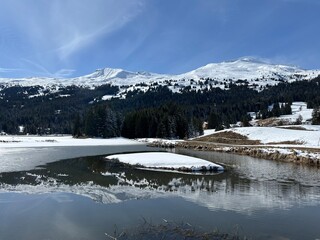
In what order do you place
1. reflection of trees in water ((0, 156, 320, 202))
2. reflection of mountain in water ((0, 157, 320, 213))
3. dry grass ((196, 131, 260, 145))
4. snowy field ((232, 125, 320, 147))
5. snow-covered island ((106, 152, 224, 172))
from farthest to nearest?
dry grass ((196, 131, 260, 145))
snowy field ((232, 125, 320, 147))
snow-covered island ((106, 152, 224, 172))
reflection of trees in water ((0, 156, 320, 202))
reflection of mountain in water ((0, 157, 320, 213))

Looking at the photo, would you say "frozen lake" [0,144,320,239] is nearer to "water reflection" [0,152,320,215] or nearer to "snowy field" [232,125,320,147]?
"water reflection" [0,152,320,215]

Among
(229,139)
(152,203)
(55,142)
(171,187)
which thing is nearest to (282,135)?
(229,139)

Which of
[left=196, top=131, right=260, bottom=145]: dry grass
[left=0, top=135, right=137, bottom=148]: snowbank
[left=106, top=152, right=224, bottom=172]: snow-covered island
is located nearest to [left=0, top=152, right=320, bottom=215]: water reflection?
[left=106, top=152, right=224, bottom=172]: snow-covered island

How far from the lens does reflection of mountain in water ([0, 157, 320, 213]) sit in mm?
21359

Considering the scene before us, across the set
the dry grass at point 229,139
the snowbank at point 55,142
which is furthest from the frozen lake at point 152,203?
the dry grass at point 229,139

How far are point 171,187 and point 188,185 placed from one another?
1.74m

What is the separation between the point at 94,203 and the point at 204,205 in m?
6.45

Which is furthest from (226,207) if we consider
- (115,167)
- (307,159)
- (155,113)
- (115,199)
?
(155,113)

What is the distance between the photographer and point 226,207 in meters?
19.5

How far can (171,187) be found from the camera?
84.5 ft

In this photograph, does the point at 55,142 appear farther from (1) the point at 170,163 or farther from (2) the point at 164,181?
(2) the point at 164,181

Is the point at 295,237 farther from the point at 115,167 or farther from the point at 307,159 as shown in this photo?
the point at 307,159

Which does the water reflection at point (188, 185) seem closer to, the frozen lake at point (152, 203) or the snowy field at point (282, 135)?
the frozen lake at point (152, 203)

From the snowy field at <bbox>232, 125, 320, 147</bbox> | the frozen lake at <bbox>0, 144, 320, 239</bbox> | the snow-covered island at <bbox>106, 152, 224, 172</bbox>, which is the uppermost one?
the snowy field at <bbox>232, 125, 320, 147</bbox>
